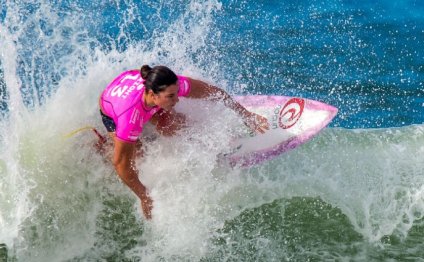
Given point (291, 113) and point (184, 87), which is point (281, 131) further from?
point (184, 87)

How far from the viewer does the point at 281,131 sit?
5590 millimetres

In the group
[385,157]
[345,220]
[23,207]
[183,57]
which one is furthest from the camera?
[183,57]

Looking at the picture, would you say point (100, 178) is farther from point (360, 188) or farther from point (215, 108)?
point (360, 188)

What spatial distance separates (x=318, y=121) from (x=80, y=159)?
2277 mm

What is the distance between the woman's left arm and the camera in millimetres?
4930

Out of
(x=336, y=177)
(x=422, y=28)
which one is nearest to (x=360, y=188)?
(x=336, y=177)

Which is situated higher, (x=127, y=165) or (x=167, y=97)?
(x=167, y=97)

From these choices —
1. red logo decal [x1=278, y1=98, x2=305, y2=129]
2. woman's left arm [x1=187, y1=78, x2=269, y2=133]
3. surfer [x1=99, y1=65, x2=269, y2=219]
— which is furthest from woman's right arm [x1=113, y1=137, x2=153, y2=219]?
red logo decal [x1=278, y1=98, x2=305, y2=129]

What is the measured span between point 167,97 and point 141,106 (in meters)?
0.30

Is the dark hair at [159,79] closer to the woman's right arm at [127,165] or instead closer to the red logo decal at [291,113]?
the woman's right arm at [127,165]

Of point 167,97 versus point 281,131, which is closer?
point 167,97

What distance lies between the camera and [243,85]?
7328mm

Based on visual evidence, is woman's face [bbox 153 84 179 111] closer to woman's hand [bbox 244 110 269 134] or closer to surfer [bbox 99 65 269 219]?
surfer [bbox 99 65 269 219]

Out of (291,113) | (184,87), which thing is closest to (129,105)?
(184,87)
